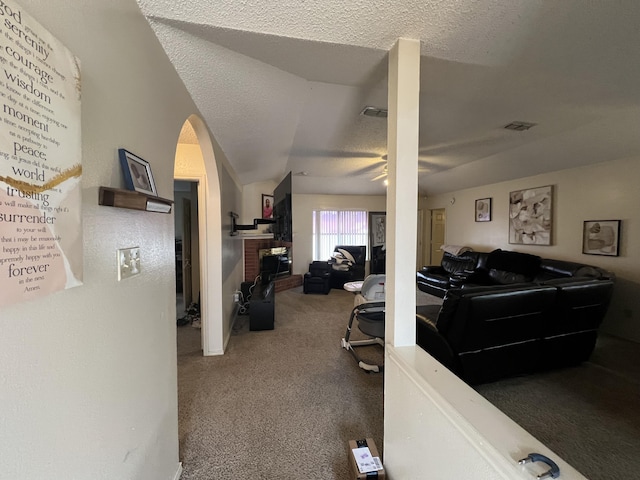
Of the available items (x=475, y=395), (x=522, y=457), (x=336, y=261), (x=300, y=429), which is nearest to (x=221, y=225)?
(x=300, y=429)

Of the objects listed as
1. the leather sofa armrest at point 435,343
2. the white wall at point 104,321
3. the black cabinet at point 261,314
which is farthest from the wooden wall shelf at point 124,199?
the black cabinet at point 261,314

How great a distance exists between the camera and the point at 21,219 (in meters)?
0.53

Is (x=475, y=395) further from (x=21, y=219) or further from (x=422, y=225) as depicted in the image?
(x=422, y=225)

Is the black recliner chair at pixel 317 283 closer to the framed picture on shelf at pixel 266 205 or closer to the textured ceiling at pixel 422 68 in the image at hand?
the framed picture on shelf at pixel 266 205

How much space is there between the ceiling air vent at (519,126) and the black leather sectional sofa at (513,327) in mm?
1587

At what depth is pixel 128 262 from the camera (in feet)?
3.25

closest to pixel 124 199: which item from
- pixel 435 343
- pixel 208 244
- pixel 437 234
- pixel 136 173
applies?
pixel 136 173

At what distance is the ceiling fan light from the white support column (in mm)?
989

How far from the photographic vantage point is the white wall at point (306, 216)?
6.90m

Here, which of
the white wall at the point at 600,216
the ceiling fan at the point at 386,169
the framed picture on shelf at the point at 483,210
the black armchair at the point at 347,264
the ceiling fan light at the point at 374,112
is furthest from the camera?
the black armchair at the point at 347,264

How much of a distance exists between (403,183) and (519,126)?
2403mm

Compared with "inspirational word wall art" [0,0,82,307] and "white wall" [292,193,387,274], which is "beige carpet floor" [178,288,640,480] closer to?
"inspirational word wall art" [0,0,82,307]

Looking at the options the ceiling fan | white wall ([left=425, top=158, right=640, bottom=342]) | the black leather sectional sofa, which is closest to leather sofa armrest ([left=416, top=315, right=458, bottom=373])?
the black leather sectional sofa

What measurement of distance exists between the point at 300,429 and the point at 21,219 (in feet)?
6.30
